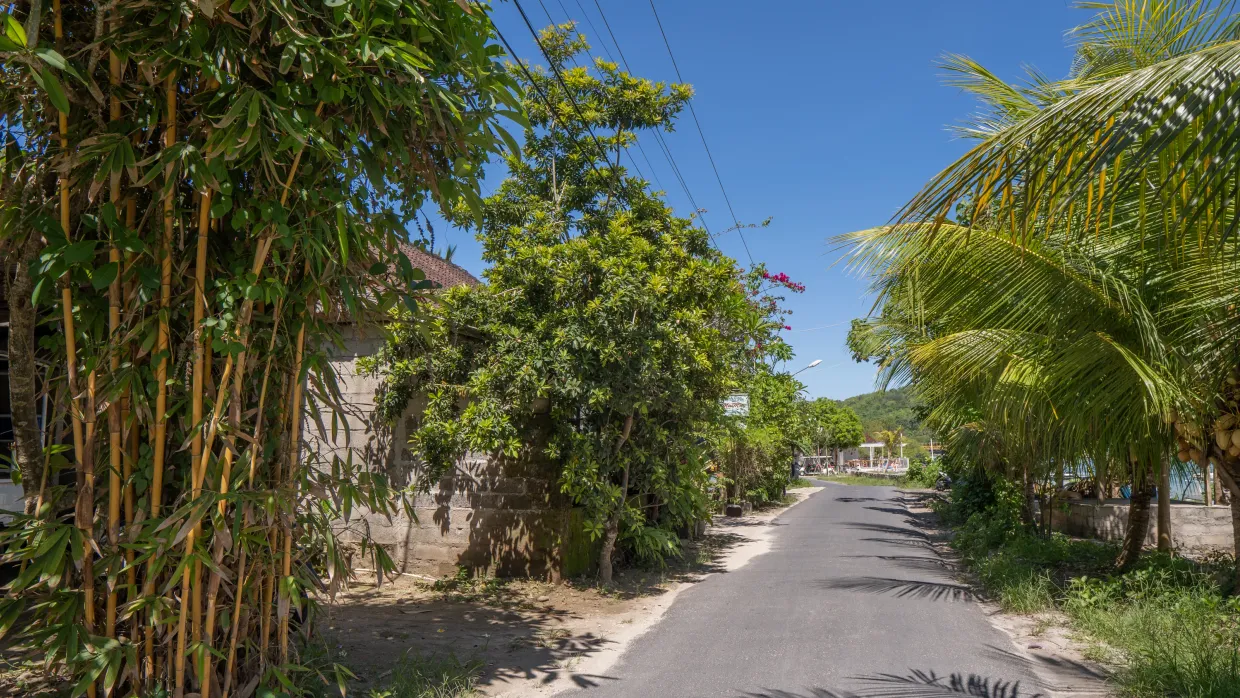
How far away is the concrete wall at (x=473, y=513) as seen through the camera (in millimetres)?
9273

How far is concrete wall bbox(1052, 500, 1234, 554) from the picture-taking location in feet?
41.0

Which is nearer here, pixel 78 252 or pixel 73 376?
pixel 78 252

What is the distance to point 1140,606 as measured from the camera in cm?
723

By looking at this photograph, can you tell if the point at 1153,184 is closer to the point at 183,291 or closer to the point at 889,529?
the point at 183,291

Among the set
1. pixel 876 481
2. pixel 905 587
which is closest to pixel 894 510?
pixel 905 587

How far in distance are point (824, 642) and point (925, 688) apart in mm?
1354

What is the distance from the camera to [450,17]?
363 centimetres

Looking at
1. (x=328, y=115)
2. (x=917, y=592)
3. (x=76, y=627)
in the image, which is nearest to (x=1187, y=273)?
(x=917, y=592)

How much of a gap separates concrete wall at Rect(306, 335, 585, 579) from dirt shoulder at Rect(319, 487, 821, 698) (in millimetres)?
274

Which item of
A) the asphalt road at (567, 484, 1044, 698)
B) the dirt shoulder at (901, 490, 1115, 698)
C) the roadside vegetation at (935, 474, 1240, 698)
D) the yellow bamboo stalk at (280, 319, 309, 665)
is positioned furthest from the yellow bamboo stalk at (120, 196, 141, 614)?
the roadside vegetation at (935, 474, 1240, 698)

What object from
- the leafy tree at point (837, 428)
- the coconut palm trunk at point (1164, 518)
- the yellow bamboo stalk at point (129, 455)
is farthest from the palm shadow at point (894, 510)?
the leafy tree at point (837, 428)

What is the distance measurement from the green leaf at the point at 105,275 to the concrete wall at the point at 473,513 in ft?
19.7

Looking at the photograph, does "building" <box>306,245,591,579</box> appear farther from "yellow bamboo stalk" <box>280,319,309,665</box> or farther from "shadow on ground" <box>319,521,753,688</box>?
"yellow bamboo stalk" <box>280,319,309,665</box>

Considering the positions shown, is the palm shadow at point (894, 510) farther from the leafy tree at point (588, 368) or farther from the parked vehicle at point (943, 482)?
the leafy tree at point (588, 368)
